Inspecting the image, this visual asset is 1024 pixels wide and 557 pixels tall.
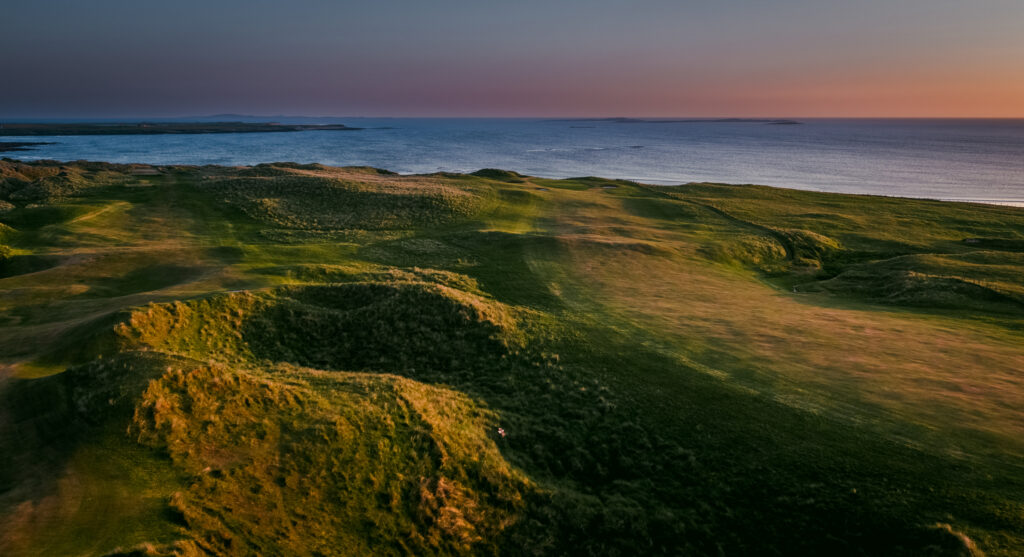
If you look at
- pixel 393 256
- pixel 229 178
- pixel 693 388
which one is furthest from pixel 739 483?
pixel 229 178

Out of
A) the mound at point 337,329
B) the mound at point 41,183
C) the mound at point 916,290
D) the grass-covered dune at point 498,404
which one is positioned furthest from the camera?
the mound at point 41,183

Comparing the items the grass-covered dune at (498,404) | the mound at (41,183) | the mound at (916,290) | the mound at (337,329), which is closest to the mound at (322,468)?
the grass-covered dune at (498,404)

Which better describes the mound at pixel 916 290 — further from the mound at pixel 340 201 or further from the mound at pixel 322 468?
the mound at pixel 340 201

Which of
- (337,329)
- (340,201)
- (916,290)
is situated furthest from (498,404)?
(340,201)

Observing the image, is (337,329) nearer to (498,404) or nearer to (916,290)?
(498,404)

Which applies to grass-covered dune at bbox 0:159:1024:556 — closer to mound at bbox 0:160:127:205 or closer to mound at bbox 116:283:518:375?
mound at bbox 116:283:518:375

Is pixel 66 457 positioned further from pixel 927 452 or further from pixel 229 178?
pixel 229 178
